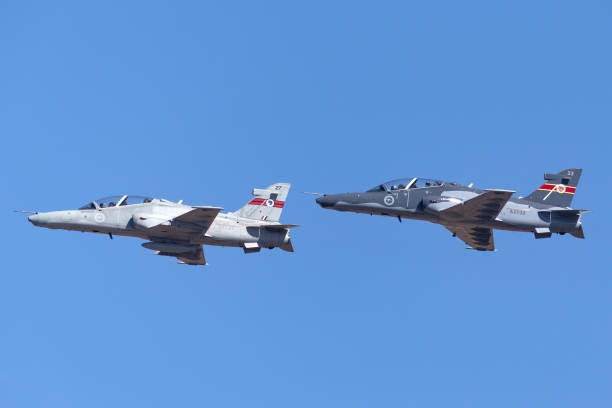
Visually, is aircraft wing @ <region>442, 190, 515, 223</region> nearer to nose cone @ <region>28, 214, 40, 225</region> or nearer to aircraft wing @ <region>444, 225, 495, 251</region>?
aircraft wing @ <region>444, 225, 495, 251</region>

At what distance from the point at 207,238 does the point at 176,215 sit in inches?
79.5

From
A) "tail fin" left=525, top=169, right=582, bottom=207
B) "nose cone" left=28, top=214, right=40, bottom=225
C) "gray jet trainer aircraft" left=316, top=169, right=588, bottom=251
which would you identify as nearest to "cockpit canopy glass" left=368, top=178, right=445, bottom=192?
"gray jet trainer aircraft" left=316, top=169, right=588, bottom=251

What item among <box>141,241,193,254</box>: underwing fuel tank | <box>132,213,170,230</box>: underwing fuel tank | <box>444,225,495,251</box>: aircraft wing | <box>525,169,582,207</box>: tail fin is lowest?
<box>141,241,193,254</box>: underwing fuel tank

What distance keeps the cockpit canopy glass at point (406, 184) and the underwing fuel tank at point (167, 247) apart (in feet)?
32.2

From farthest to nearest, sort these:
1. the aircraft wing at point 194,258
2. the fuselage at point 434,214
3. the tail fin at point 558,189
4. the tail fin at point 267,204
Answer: the aircraft wing at point 194,258
the tail fin at point 267,204
the tail fin at point 558,189
the fuselage at point 434,214

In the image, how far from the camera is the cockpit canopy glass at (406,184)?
58750 mm

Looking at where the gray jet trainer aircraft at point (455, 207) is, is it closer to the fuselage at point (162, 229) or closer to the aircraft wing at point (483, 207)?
the aircraft wing at point (483, 207)

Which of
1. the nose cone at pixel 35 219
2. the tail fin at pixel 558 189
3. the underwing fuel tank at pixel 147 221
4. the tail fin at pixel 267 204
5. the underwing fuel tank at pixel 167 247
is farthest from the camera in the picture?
the tail fin at pixel 267 204

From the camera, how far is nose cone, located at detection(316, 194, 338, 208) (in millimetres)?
58756

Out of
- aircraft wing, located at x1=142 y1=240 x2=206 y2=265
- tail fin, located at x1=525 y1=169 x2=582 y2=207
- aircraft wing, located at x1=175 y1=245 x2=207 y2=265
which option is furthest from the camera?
aircraft wing, located at x1=175 y1=245 x2=207 y2=265

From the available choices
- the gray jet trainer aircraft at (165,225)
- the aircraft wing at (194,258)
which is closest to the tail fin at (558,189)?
the gray jet trainer aircraft at (165,225)

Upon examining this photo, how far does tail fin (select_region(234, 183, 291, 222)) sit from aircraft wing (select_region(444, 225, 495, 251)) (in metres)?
8.62

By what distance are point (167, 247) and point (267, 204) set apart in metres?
5.58

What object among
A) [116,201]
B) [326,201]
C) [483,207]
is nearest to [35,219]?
[116,201]
